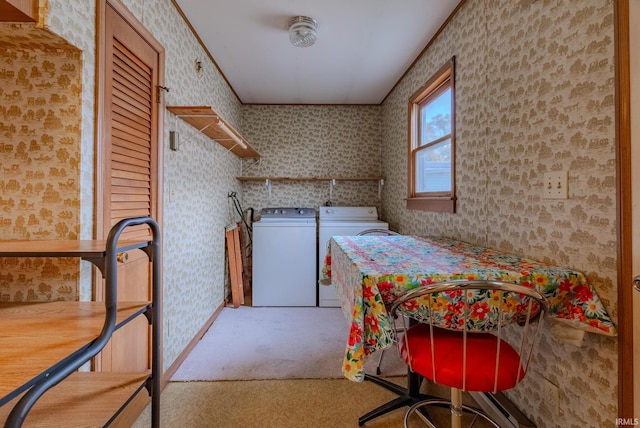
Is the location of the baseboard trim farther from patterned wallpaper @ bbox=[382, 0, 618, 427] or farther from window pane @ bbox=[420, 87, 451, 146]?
window pane @ bbox=[420, 87, 451, 146]

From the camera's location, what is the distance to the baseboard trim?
184 centimetres

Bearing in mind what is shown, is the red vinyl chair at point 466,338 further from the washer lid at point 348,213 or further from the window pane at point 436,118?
the washer lid at point 348,213

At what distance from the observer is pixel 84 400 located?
88 centimetres

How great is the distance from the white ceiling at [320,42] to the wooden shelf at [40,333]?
1.92m

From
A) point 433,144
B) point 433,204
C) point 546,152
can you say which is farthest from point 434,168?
point 546,152

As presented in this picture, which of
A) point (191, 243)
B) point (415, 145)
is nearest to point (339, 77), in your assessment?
point (415, 145)

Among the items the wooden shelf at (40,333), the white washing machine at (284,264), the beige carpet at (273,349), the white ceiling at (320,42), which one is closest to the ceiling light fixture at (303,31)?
the white ceiling at (320,42)

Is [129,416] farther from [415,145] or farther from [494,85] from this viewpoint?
[415,145]

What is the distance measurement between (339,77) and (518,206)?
226 centimetres

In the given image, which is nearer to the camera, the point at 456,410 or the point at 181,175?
the point at 456,410

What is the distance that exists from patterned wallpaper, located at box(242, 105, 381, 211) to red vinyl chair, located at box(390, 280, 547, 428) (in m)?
2.85

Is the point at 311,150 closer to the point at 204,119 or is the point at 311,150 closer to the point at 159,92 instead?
the point at 204,119

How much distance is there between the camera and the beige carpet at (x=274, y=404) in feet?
4.98

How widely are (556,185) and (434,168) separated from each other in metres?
1.31
